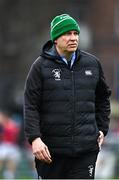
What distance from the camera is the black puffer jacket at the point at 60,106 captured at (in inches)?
343

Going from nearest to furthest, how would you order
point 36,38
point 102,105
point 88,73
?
1. point 88,73
2. point 102,105
3. point 36,38

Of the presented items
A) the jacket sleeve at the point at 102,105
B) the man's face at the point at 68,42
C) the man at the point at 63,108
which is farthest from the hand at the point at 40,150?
the man's face at the point at 68,42

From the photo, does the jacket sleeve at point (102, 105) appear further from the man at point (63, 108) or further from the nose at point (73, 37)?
the nose at point (73, 37)

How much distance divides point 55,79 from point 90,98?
346mm

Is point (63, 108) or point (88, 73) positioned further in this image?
point (88, 73)

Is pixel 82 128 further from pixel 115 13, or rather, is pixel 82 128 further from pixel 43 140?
pixel 115 13

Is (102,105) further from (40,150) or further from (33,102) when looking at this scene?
(40,150)

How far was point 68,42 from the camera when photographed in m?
8.74

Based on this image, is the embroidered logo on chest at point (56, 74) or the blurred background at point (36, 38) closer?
the embroidered logo on chest at point (56, 74)

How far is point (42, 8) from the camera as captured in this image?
42.6 metres

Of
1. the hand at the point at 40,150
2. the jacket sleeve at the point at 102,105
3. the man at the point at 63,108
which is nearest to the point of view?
the hand at the point at 40,150

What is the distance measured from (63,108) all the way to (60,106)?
0.03 m

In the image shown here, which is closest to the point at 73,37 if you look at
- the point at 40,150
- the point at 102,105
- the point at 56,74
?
the point at 56,74

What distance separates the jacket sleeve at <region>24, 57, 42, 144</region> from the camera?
8.65 metres
